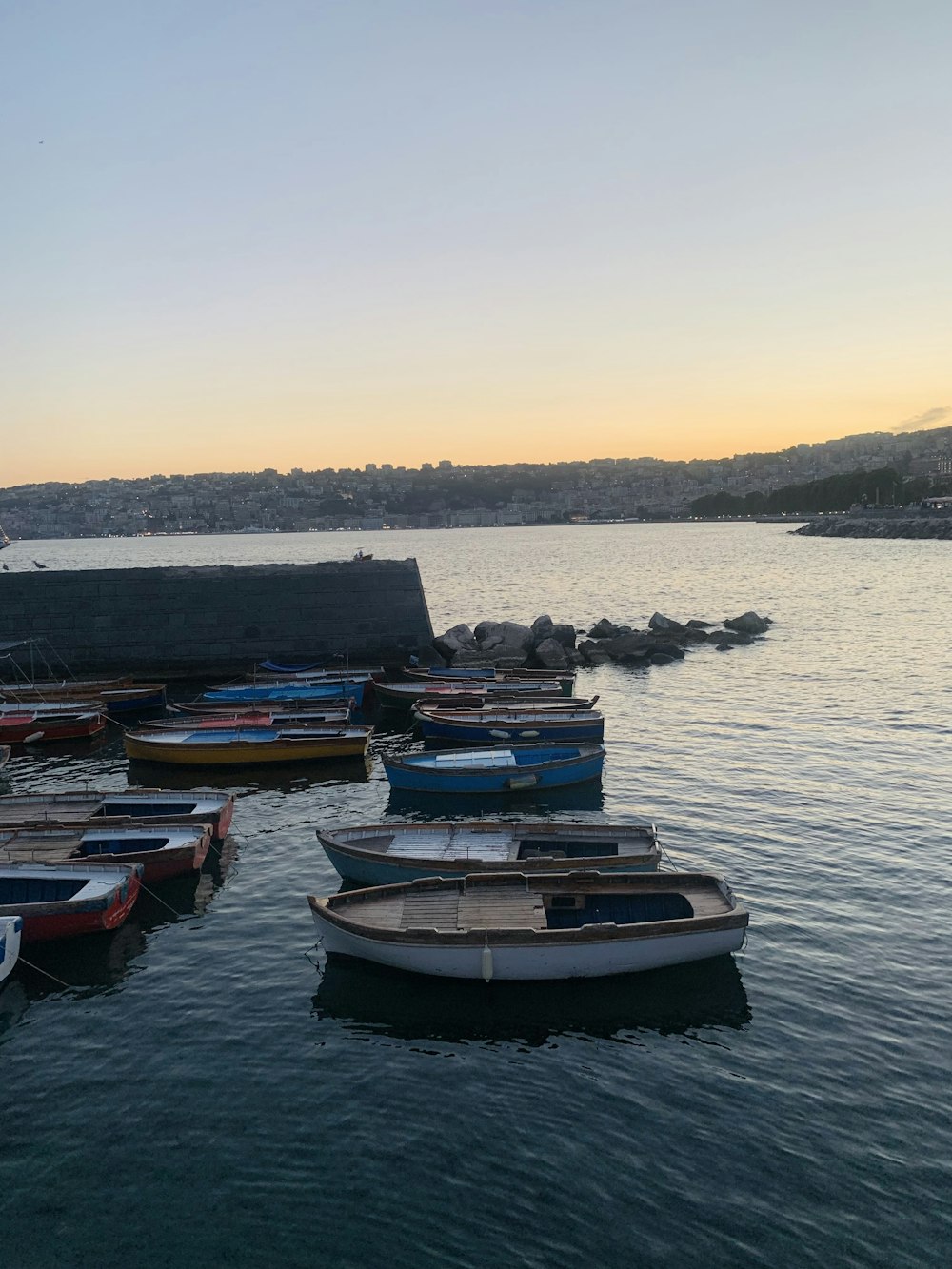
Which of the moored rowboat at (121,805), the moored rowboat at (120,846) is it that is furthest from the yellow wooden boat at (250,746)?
the moored rowboat at (120,846)

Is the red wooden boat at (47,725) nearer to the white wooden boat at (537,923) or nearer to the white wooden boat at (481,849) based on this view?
the white wooden boat at (481,849)

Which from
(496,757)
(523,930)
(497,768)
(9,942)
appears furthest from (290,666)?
(523,930)

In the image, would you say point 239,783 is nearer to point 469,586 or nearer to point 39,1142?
point 39,1142

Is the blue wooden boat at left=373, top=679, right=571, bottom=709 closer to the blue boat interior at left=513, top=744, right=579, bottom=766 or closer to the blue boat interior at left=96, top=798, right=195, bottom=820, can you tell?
the blue boat interior at left=513, top=744, right=579, bottom=766

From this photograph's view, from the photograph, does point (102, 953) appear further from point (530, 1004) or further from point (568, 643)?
point (568, 643)

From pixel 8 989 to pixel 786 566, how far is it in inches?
3952

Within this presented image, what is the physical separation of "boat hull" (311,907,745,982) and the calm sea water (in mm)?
308

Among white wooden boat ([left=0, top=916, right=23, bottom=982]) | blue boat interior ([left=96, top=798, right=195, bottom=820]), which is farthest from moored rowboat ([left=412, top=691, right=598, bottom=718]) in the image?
white wooden boat ([left=0, top=916, right=23, bottom=982])

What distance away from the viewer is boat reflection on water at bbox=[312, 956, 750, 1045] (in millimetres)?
11883

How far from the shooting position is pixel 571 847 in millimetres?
16297

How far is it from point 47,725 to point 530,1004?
794 inches

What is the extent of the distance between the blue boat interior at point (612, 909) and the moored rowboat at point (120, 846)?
6.60m

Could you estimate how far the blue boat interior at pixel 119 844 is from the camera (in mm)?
16562

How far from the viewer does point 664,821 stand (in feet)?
64.6
